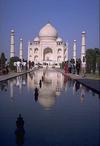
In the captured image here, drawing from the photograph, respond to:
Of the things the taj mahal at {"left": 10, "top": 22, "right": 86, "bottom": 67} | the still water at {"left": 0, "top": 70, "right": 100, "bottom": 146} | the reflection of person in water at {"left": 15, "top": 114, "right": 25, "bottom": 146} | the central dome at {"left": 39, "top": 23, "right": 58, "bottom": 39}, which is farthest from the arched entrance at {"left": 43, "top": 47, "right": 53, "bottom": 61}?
the reflection of person in water at {"left": 15, "top": 114, "right": 25, "bottom": 146}

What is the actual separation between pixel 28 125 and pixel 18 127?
368mm

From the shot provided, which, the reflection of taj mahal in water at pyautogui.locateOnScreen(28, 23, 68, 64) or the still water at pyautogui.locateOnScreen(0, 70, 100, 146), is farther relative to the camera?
the reflection of taj mahal in water at pyautogui.locateOnScreen(28, 23, 68, 64)

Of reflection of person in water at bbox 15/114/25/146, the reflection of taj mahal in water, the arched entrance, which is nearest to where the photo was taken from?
reflection of person in water at bbox 15/114/25/146

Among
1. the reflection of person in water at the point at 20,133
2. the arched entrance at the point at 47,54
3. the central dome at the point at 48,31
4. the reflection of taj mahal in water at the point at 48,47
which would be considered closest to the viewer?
the reflection of person in water at the point at 20,133

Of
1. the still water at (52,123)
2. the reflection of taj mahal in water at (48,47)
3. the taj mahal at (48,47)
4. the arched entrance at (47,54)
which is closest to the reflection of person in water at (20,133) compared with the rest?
the still water at (52,123)

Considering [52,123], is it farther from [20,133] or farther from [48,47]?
[48,47]

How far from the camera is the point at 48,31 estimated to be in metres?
65.9

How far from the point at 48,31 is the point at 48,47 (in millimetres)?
3405

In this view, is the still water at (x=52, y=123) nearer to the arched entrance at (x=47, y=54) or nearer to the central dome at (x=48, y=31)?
the central dome at (x=48, y=31)

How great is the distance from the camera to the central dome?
216 ft

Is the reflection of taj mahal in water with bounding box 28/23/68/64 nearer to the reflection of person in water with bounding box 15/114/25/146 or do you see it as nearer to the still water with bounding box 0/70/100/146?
the still water with bounding box 0/70/100/146

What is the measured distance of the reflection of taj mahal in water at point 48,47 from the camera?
66.1 meters

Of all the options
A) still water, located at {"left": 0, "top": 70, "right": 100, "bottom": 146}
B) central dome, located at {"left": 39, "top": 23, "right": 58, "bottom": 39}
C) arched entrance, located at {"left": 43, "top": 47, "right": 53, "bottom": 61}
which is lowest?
still water, located at {"left": 0, "top": 70, "right": 100, "bottom": 146}

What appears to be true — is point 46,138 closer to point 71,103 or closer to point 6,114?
point 6,114
